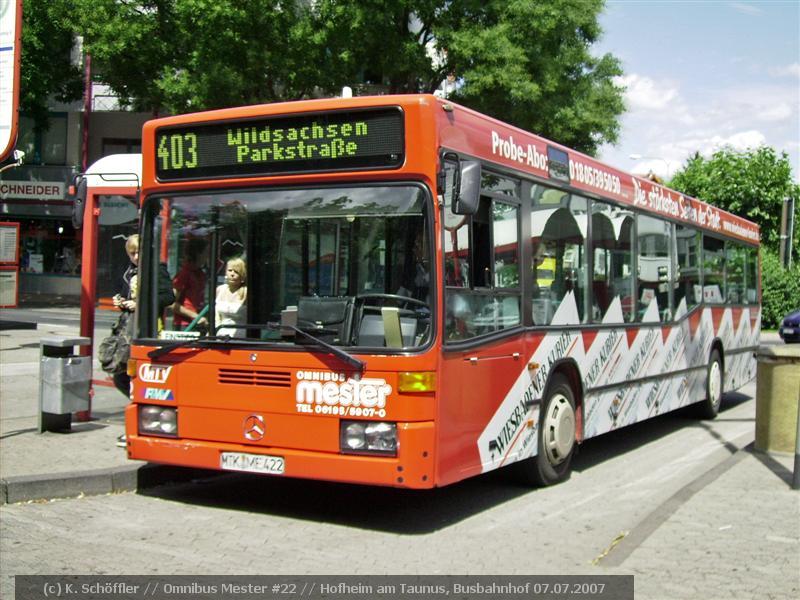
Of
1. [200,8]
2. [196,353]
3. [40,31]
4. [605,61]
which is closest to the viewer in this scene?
[196,353]

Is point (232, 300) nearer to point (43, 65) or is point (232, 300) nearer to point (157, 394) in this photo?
point (157, 394)

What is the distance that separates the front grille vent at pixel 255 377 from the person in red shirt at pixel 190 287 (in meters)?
0.48

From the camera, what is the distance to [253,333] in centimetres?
688

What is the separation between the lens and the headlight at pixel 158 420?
283 inches

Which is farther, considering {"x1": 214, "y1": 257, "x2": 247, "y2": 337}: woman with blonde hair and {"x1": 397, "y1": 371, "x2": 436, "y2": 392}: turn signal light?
{"x1": 214, "y1": 257, "x2": 247, "y2": 337}: woman with blonde hair

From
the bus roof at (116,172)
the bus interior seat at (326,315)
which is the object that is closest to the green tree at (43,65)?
the bus roof at (116,172)

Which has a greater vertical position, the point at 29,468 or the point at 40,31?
the point at 40,31

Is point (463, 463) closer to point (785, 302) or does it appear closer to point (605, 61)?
point (605, 61)

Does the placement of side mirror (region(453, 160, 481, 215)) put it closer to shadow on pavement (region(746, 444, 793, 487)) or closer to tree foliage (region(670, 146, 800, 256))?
shadow on pavement (region(746, 444, 793, 487))

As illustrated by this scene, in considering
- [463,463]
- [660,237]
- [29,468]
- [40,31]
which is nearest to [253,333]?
[463,463]

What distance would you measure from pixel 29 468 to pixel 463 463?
11.4 ft

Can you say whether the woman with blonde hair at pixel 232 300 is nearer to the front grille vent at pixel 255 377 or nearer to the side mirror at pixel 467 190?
the front grille vent at pixel 255 377

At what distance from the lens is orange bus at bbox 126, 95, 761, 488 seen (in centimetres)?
645

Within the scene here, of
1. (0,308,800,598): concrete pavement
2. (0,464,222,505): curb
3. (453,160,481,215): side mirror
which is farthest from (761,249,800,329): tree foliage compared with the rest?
(453,160,481,215): side mirror
